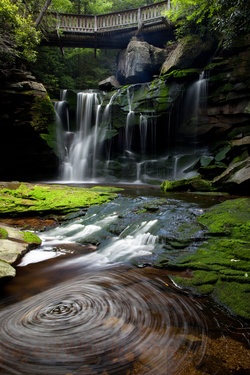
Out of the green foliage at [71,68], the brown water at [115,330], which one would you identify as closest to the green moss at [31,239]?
the brown water at [115,330]

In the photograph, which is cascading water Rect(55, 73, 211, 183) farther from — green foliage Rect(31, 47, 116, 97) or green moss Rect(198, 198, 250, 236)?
green moss Rect(198, 198, 250, 236)

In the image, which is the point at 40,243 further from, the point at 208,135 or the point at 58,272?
the point at 208,135

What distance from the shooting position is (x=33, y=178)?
612 inches

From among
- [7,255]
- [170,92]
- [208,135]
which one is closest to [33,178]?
[170,92]

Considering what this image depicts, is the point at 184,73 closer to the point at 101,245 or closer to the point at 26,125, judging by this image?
the point at 26,125

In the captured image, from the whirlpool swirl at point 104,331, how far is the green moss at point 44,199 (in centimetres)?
395

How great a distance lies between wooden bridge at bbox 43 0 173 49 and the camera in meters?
20.0

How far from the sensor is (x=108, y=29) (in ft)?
68.3

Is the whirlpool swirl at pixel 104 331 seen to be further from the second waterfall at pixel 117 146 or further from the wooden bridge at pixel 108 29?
the wooden bridge at pixel 108 29

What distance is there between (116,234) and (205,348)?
3264 millimetres

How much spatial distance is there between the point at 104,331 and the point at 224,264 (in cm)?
192

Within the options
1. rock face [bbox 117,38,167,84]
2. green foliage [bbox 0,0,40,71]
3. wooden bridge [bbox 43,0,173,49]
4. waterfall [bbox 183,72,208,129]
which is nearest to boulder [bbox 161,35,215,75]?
waterfall [bbox 183,72,208,129]

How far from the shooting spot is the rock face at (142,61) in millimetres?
18688

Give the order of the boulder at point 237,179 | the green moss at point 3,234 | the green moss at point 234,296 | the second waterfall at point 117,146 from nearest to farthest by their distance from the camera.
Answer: the green moss at point 234,296 < the green moss at point 3,234 < the boulder at point 237,179 < the second waterfall at point 117,146
